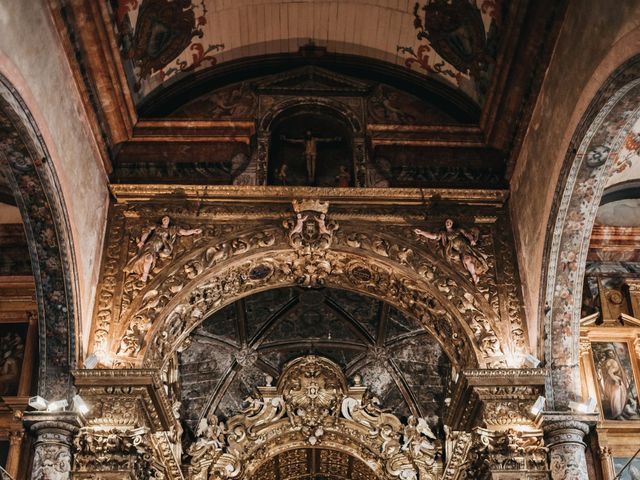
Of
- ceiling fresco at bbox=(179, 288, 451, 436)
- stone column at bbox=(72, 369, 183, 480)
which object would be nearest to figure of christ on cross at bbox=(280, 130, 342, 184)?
ceiling fresco at bbox=(179, 288, 451, 436)

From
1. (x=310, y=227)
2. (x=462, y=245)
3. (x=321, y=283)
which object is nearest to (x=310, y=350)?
(x=321, y=283)

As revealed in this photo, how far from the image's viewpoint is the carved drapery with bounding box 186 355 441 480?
41.3 ft

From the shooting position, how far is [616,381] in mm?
9867

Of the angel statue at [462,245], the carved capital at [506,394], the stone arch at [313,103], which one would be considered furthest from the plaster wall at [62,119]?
the carved capital at [506,394]

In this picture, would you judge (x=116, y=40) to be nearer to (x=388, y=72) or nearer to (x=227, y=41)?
(x=227, y=41)

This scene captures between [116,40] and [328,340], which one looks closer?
[116,40]

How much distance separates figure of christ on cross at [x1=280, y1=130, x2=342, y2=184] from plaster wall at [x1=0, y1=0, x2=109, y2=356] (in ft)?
7.43

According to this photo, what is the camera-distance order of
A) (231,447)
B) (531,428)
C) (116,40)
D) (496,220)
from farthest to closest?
(231,447) < (496,220) < (116,40) < (531,428)

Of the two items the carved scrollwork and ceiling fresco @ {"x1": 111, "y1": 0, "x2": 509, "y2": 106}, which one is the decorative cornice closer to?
ceiling fresco @ {"x1": 111, "y1": 0, "x2": 509, "y2": 106}

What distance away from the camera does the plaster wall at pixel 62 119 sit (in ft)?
23.0

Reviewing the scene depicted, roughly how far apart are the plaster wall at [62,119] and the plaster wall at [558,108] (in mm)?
4374

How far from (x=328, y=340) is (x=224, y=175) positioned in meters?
4.16

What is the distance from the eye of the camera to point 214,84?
1071 cm

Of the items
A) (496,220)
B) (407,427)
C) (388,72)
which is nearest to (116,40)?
(388,72)
